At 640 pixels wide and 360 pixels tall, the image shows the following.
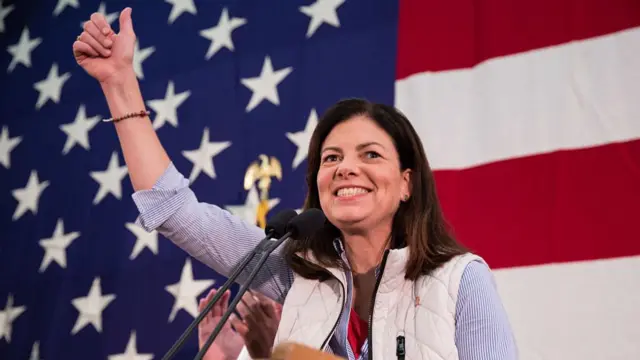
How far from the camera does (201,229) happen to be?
1527mm

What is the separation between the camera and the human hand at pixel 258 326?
5.82ft

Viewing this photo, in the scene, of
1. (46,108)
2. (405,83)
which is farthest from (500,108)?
(46,108)

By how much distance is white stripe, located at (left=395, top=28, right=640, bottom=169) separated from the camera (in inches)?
82.9

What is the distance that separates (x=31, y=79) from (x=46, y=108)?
21 cm

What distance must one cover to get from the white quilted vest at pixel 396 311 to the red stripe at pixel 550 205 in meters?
0.77

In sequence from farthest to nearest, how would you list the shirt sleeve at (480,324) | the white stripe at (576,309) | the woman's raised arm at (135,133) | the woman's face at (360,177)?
the white stripe at (576,309) → the woman's face at (360,177) → the woman's raised arm at (135,133) → the shirt sleeve at (480,324)

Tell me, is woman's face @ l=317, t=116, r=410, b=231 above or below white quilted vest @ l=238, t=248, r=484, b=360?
above

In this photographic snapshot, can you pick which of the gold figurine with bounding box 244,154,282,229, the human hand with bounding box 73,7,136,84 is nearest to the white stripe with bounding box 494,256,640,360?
the gold figurine with bounding box 244,154,282,229

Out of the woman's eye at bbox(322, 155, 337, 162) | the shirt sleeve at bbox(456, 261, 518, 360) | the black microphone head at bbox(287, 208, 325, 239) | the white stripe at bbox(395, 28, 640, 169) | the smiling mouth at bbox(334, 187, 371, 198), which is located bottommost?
the shirt sleeve at bbox(456, 261, 518, 360)

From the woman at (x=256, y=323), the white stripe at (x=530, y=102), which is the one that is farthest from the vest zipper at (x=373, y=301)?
the white stripe at (x=530, y=102)

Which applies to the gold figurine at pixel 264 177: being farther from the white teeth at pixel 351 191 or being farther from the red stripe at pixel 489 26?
the white teeth at pixel 351 191

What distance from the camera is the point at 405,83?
98.1 inches

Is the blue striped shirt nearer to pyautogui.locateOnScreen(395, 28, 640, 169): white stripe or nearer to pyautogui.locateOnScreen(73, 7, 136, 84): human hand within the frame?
pyautogui.locateOnScreen(73, 7, 136, 84): human hand

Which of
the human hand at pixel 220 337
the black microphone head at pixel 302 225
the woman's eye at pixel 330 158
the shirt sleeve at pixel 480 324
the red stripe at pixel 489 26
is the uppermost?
the red stripe at pixel 489 26
